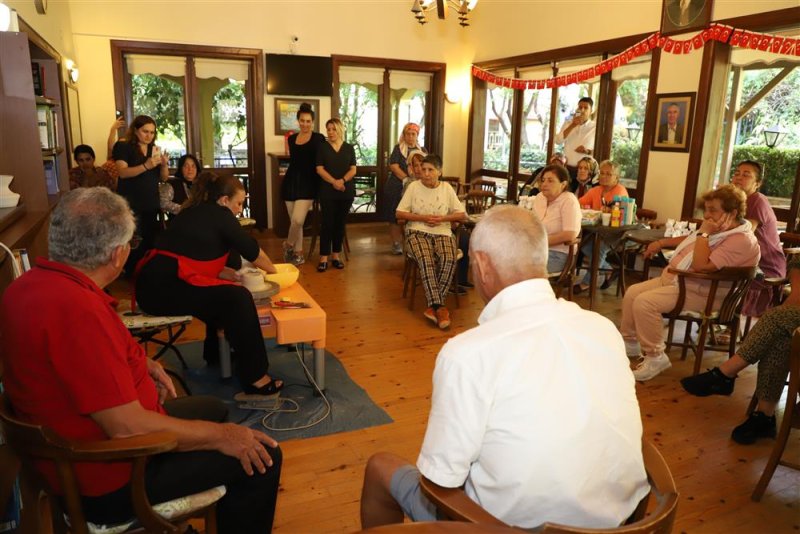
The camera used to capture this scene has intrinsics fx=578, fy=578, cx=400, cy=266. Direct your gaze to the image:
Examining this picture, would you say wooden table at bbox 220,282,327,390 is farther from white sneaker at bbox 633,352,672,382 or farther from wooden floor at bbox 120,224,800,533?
white sneaker at bbox 633,352,672,382

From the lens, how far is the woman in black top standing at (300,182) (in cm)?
611

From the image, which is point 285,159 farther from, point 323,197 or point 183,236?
point 183,236

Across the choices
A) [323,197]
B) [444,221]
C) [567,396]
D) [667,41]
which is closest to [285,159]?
[323,197]

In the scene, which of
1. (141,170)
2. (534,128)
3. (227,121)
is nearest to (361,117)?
(227,121)

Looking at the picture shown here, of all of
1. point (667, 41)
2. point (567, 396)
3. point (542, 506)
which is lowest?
point (542, 506)

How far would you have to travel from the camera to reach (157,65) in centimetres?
721

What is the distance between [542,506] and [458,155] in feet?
26.7

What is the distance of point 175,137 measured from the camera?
24.5 feet

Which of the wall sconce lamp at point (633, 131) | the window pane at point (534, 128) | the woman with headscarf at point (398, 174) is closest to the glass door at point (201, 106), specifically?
the woman with headscarf at point (398, 174)

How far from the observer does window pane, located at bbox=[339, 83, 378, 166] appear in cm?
834

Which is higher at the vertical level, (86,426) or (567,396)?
(567,396)

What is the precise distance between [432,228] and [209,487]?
3.35m

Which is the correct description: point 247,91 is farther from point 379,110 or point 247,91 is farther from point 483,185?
point 483,185

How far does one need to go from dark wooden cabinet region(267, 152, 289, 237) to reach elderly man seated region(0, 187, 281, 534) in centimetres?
596
